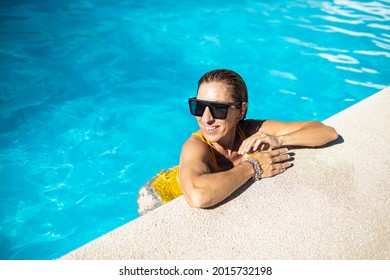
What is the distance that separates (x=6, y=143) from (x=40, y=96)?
1449 mm

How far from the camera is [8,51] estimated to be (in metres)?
8.10

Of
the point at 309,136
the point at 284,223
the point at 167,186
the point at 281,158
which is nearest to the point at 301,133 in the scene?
the point at 309,136

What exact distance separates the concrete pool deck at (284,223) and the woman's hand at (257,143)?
295mm

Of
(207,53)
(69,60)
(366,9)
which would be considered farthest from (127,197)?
(366,9)

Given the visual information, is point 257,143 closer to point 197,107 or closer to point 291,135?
point 291,135

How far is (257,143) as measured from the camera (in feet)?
10.1

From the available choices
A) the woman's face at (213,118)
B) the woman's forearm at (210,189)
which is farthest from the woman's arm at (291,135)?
the woman's forearm at (210,189)

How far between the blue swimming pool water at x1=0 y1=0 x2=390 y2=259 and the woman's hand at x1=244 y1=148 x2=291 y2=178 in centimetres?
275

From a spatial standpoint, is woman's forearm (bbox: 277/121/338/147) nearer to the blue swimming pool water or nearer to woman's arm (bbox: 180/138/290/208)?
woman's arm (bbox: 180/138/290/208)

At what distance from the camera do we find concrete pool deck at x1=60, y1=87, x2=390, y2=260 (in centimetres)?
234

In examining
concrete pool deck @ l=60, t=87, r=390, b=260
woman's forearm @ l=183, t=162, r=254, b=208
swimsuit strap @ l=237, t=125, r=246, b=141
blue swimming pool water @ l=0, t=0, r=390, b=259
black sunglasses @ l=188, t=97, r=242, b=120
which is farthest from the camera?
blue swimming pool water @ l=0, t=0, r=390, b=259

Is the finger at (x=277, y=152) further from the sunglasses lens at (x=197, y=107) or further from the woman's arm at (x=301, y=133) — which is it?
the sunglasses lens at (x=197, y=107)

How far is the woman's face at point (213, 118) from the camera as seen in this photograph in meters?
2.91

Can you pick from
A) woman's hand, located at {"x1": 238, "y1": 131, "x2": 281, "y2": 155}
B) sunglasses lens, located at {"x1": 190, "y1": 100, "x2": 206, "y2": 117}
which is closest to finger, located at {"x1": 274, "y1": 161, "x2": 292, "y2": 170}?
woman's hand, located at {"x1": 238, "y1": 131, "x2": 281, "y2": 155}
